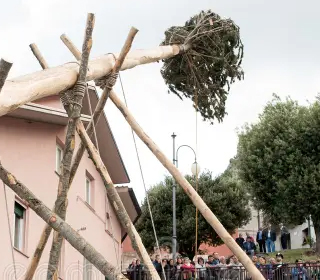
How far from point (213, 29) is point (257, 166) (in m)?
25.4

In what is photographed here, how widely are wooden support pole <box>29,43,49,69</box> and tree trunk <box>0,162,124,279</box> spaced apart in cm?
305

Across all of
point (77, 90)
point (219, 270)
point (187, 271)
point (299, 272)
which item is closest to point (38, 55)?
point (77, 90)

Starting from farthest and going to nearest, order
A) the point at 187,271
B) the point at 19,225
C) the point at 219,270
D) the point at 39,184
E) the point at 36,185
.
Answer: the point at 219,270 < the point at 187,271 < the point at 39,184 < the point at 36,185 < the point at 19,225

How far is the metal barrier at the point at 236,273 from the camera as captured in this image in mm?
22531

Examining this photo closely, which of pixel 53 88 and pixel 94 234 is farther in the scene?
pixel 94 234

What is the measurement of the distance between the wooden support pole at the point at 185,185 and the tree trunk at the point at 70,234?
2895 mm

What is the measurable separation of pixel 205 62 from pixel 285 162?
24870 mm

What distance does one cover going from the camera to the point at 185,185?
35.8 ft

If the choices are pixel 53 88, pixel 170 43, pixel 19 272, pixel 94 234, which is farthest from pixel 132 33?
pixel 94 234

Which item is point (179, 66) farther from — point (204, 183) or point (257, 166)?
point (204, 183)

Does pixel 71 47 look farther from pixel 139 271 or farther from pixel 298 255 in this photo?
pixel 298 255

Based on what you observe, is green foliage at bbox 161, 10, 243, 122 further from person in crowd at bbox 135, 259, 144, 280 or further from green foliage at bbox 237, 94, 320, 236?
green foliage at bbox 237, 94, 320, 236

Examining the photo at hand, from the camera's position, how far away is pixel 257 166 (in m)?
39.9

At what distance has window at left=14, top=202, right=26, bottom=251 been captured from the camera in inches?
696
